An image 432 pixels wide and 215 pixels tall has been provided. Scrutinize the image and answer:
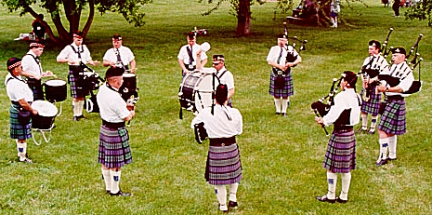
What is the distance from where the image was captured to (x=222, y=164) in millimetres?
6043

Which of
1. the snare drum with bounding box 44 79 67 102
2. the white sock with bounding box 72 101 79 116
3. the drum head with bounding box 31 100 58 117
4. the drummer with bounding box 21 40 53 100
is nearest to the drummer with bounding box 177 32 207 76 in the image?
the white sock with bounding box 72 101 79 116

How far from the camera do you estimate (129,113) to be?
20.8 feet

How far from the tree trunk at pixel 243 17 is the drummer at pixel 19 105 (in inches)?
505

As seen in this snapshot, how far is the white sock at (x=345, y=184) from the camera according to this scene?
6.48 metres

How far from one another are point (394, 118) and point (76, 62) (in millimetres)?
5547

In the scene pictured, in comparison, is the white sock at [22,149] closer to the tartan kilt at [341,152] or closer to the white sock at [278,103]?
the tartan kilt at [341,152]

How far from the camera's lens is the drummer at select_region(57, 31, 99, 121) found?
9734 mm

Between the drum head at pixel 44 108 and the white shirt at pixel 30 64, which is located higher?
the white shirt at pixel 30 64

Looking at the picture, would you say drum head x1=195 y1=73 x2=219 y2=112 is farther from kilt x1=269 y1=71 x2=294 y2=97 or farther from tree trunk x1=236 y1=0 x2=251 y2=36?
tree trunk x1=236 y1=0 x2=251 y2=36

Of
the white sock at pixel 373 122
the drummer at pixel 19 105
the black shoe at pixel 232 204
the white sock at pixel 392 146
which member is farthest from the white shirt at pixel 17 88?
the white sock at pixel 373 122

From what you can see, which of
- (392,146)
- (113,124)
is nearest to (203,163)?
(113,124)

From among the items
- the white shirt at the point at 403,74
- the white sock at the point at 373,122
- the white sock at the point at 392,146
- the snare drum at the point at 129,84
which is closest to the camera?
the white shirt at the point at 403,74

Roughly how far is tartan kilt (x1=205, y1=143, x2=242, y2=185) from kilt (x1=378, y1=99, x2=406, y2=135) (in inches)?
111

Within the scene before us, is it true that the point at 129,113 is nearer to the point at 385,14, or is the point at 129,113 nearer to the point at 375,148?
the point at 375,148
